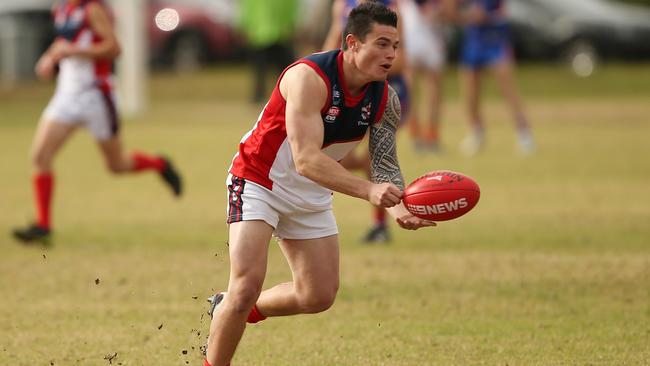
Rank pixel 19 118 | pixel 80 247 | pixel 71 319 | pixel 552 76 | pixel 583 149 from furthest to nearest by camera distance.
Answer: pixel 552 76, pixel 19 118, pixel 583 149, pixel 80 247, pixel 71 319

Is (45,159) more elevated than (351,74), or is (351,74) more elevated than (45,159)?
(351,74)

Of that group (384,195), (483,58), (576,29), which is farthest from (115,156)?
(576,29)

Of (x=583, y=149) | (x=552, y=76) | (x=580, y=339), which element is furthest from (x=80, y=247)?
(x=552, y=76)

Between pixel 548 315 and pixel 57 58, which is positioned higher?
pixel 57 58

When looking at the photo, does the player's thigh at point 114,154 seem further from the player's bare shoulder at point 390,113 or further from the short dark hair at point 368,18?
the short dark hair at point 368,18

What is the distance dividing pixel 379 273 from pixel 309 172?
3.73 m

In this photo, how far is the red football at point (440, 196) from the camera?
5605 millimetres

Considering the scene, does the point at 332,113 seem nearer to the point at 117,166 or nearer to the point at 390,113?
the point at 390,113

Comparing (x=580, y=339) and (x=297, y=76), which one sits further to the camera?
(x=580, y=339)

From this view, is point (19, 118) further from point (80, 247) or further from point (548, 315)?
point (548, 315)

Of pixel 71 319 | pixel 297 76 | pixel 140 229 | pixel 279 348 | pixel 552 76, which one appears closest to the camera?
pixel 297 76

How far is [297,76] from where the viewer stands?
18.7 feet

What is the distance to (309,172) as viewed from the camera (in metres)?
5.57

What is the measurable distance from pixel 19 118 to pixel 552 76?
46.6 feet
